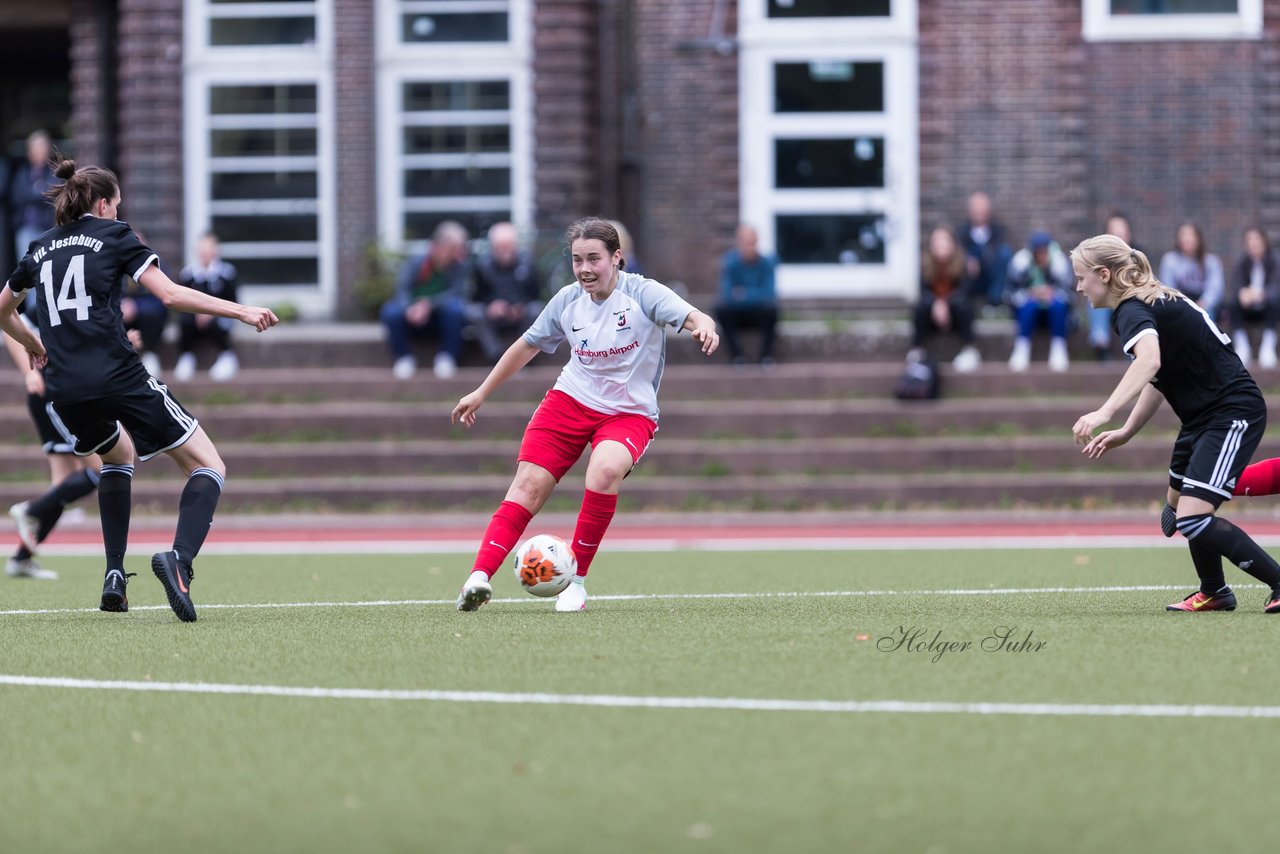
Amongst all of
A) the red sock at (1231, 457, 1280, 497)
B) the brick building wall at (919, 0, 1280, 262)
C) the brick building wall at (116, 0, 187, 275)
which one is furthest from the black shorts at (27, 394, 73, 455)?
the brick building wall at (919, 0, 1280, 262)

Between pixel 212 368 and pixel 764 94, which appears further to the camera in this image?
pixel 764 94

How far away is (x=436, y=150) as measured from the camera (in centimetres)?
2080

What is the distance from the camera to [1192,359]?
757cm

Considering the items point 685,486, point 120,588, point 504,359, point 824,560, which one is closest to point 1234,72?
point 685,486

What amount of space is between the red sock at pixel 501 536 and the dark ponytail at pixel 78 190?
7.04 ft

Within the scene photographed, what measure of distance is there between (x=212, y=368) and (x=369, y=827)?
14.7m

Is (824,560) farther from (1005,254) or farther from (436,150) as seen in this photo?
(436,150)

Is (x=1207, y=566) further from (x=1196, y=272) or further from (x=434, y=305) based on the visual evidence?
(x=434, y=305)

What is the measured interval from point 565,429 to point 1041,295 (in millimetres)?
9987

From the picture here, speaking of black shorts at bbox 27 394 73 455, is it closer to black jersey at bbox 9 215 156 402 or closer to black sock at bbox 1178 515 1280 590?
black jersey at bbox 9 215 156 402

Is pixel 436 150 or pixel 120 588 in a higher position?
pixel 436 150

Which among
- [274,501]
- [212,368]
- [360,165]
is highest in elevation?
[360,165]

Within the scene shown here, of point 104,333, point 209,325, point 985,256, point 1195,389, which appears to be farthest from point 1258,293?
point 104,333

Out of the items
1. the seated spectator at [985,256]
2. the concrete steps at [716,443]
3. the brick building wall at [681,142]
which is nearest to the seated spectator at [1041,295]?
the seated spectator at [985,256]
